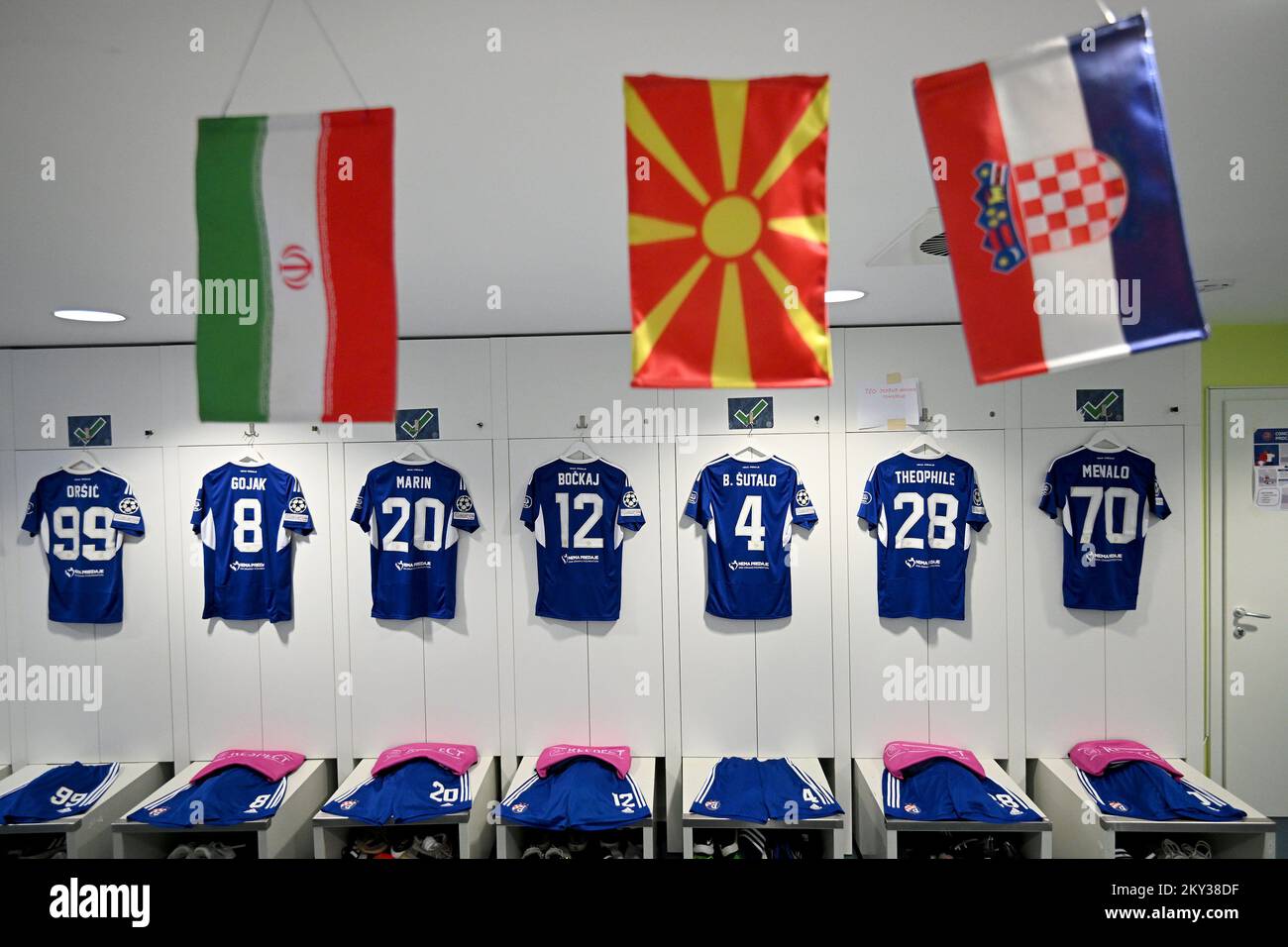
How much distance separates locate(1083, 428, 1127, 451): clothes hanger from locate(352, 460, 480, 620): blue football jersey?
3.24m

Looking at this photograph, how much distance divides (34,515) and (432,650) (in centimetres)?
230

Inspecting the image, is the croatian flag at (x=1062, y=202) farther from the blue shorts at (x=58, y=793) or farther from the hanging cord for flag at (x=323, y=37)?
the blue shorts at (x=58, y=793)

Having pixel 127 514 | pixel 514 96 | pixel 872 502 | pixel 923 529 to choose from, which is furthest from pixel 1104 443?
pixel 127 514

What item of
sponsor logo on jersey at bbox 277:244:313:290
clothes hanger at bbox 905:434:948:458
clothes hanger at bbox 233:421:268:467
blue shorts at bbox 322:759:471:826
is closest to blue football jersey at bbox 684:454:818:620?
clothes hanger at bbox 905:434:948:458

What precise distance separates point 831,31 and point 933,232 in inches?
45.2

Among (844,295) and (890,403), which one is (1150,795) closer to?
(890,403)

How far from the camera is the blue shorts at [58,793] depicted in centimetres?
342

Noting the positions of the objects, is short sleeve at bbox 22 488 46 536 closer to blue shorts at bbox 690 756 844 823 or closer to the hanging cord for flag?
the hanging cord for flag

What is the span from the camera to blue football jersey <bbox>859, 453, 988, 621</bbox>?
3.68 metres

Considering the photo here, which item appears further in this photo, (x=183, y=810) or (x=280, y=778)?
(x=280, y=778)

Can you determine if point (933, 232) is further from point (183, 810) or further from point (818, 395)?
point (183, 810)

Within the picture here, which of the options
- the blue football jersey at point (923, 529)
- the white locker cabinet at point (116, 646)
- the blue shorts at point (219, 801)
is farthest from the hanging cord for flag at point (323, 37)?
the white locker cabinet at point (116, 646)
